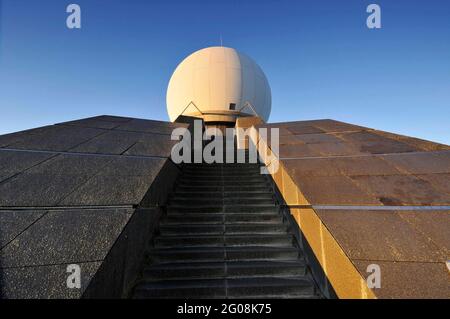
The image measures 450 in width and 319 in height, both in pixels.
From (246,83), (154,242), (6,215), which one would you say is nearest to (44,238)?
(6,215)

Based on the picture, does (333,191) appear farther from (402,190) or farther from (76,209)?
(76,209)

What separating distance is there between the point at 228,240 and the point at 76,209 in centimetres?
223

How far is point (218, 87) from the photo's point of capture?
17609mm

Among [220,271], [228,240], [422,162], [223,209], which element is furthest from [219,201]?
[422,162]

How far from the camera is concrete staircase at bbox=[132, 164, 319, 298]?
11.0 feet

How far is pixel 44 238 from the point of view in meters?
2.87

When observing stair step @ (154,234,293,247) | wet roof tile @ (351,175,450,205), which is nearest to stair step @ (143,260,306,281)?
stair step @ (154,234,293,247)

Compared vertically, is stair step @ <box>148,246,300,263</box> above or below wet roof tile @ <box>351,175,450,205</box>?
below

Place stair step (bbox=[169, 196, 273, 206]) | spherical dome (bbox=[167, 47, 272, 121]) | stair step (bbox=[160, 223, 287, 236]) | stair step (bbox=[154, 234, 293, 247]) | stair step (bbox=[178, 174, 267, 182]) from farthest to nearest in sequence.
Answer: spherical dome (bbox=[167, 47, 272, 121]) → stair step (bbox=[178, 174, 267, 182]) → stair step (bbox=[169, 196, 273, 206]) → stair step (bbox=[160, 223, 287, 236]) → stair step (bbox=[154, 234, 293, 247])

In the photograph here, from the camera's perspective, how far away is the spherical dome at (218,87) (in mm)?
17438

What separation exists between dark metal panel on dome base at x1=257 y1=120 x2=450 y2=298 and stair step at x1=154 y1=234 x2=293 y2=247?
425 mm

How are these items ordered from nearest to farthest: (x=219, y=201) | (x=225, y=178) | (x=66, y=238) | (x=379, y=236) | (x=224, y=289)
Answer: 1. (x=66, y=238)
2. (x=379, y=236)
3. (x=224, y=289)
4. (x=219, y=201)
5. (x=225, y=178)

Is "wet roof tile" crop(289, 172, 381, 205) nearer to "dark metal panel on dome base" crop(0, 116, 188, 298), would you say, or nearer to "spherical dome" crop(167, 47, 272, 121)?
"dark metal panel on dome base" crop(0, 116, 188, 298)
